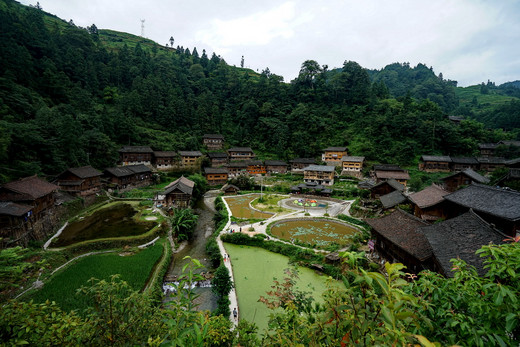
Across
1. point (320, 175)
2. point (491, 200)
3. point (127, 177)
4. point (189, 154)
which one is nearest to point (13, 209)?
point (127, 177)

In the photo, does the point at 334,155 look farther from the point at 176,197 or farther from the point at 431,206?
the point at 176,197

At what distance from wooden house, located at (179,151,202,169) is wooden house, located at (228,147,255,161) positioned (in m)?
10.3

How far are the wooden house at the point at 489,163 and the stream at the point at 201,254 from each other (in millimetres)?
58374

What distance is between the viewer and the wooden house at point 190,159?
5809 centimetres

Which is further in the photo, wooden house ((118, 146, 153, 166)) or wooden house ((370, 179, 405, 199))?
wooden house ((118, 146, 153, 166))

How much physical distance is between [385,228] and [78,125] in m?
52.5

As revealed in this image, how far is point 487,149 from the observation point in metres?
53.2

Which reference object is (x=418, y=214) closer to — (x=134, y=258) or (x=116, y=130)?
(x=134, y=258)

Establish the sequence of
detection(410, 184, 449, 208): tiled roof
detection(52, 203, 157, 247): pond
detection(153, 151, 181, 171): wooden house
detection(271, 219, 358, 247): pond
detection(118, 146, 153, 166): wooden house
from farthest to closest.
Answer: detection(153, 151, 181, 171): wooden house → detection(118, 146, 153, 166): wooden house → detection(271, 219, 358, 247): pond → detection(52, 203, 157, 247): pond → detection(410, 184, 449, 208): tiled roof

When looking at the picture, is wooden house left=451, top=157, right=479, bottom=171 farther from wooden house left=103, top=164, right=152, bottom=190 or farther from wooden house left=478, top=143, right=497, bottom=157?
wooden house left=103, top=164, right=152, bottom=190

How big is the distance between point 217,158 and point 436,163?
54404 mm

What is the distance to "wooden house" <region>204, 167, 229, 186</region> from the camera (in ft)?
177

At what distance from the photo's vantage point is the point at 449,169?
51.9 metres

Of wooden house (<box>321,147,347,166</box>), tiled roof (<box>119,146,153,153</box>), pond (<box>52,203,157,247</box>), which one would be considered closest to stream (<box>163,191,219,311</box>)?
pond (<box>52,203,157,247</box>)
